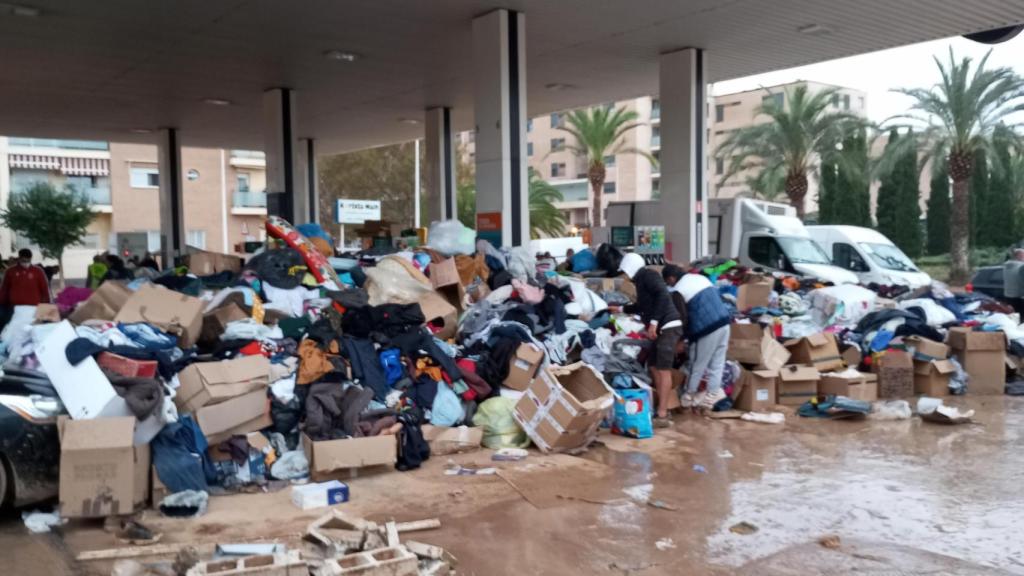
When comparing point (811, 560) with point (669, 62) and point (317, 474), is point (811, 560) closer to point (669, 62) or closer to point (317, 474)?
point (317, 474)

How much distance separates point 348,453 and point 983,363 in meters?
8.07

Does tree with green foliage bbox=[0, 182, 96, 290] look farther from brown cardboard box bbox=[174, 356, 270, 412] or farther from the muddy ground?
the muddy ground

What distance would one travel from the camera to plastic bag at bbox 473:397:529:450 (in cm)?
702

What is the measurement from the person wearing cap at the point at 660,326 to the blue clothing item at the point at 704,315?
162mm

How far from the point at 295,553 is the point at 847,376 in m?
6.89

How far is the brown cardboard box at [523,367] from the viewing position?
24.7ft

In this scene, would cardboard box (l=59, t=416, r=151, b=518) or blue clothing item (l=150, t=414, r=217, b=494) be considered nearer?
cardboard box (l=59, t=416, r=151, b=518)

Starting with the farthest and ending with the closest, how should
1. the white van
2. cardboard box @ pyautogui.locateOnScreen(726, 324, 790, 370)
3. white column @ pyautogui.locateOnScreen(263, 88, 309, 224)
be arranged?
white column @ pyautogui.locateOnScreen(263, 88, 309, 224) → the white van → cardboard box @ pyautogui.locateOnScreen(726, 324, 790, 370)

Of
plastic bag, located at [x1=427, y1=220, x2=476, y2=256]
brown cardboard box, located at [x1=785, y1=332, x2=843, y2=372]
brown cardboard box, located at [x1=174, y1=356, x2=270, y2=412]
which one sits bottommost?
brown cardboard box, located at [x1=785, y1=332, x2=843, y2=372]

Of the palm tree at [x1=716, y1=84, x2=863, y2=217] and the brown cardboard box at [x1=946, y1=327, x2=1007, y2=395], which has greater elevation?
the palm tree at [x1=716, y1=84, x2=863, y2=217]

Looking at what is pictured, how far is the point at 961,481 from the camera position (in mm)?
5953

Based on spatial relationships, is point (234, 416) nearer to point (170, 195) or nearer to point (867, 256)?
point (867, 256)

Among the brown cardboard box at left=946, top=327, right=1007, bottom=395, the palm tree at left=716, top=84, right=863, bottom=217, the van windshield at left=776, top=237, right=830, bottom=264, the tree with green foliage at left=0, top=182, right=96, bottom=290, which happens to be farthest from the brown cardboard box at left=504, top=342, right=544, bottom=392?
the tree with green foliage at left=0, top=182, right=96, bottom=290

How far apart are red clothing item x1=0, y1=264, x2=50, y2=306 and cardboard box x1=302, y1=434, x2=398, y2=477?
722cm
